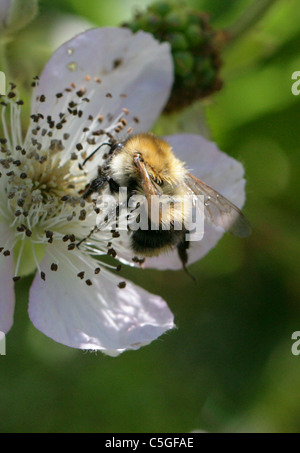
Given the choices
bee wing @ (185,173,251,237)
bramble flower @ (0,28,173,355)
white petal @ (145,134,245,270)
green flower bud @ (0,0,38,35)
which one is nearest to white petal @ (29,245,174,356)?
bramble flower @ (0,28,173,355)

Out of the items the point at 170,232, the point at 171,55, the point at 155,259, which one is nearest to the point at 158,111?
the point at 171,55

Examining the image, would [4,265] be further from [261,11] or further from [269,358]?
[261,11]

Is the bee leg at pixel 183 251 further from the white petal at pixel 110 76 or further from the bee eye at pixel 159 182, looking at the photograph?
the white petal at pixel 110 76

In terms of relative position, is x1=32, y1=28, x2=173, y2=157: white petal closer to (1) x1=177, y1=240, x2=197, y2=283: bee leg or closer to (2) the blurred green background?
(2) the blurred green background

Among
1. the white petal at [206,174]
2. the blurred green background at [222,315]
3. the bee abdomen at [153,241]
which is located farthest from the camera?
the blurred green background at [222,315]

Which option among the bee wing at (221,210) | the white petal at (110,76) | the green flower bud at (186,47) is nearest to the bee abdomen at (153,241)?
the bee wing at (221,210)

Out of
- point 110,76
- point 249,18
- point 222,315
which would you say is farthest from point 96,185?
point 249,18

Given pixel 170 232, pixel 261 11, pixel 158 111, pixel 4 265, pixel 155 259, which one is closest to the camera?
pixel 170 232
